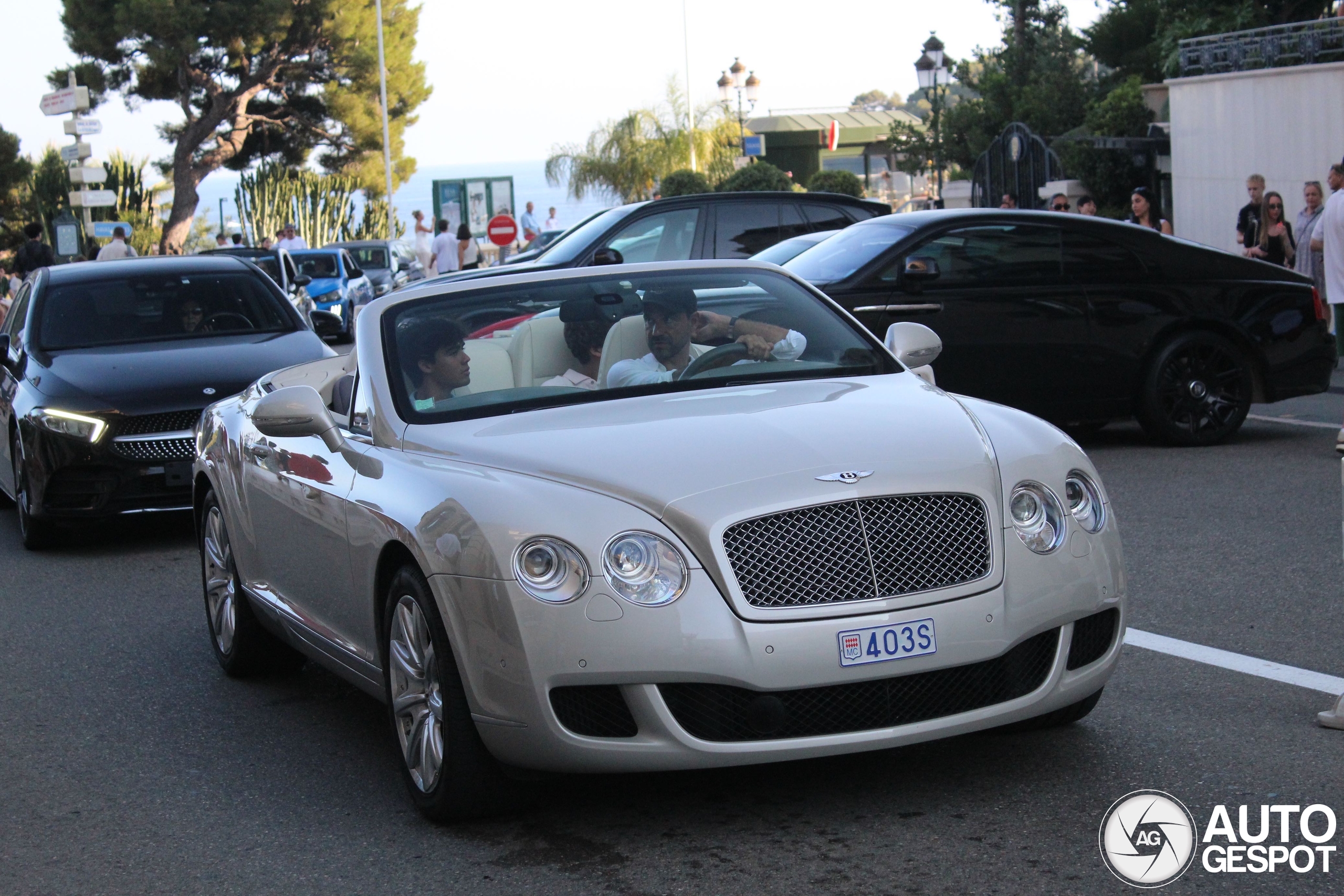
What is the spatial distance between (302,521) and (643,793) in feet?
5.11

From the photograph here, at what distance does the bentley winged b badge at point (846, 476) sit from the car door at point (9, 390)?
7348 millimetres

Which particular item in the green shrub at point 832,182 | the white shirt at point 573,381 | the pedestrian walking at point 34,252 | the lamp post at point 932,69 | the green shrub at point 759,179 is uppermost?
the lamp post at point 932,69

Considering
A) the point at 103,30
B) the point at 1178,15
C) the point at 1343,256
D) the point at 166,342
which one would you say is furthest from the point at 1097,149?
the point at 103,30

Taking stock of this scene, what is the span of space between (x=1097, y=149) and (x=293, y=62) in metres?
32.1

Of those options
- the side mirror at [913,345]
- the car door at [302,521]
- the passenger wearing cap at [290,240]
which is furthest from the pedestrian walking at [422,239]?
the side mirror at [913,345]

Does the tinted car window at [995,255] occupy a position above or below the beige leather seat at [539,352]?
above

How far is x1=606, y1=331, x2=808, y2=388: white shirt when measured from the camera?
217 inches

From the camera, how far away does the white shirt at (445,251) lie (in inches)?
1166

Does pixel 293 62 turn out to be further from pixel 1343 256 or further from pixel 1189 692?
pixel 1189 692

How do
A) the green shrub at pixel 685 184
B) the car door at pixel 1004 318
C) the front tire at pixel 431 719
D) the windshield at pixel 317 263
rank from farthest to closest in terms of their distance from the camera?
the green shrub at pixel 685 184 → the windshield at pixel 317 263 → the car door at pixel 1004 318 → the front tire at pixel 431 719

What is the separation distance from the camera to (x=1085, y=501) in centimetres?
478

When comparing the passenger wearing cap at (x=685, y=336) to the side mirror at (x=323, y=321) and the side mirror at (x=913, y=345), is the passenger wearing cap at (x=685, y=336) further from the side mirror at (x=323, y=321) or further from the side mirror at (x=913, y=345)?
the side mirror at (x=323, y=321)

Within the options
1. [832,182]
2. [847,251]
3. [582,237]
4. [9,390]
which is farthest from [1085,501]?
[832,182]

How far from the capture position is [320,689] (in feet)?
21.5
